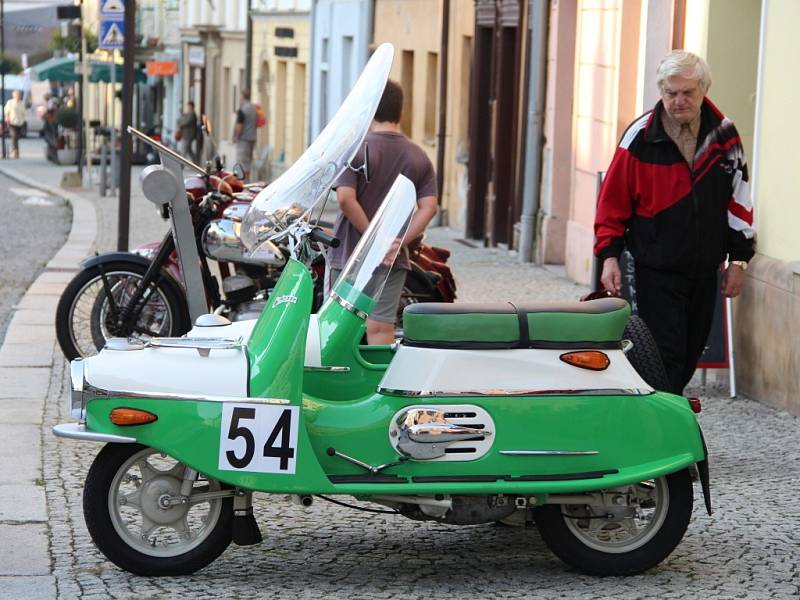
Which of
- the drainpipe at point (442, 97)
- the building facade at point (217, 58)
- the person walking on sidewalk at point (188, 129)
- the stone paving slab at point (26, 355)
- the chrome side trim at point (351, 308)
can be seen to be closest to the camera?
the chrome side trim at point (351, 308)

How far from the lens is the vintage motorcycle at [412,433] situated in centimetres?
532

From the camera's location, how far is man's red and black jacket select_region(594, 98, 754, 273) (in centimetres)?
672

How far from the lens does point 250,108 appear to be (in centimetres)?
3616

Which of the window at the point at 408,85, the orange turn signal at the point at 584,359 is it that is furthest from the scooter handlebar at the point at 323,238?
the window at the point at 408,85

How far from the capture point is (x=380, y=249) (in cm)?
560

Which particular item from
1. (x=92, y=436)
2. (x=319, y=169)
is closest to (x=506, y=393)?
(x=319, y=169)

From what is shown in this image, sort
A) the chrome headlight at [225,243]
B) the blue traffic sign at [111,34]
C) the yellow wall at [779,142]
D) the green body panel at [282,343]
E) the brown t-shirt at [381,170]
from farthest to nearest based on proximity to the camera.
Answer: the blue traffic sign at [111,34]
the chrome headlight at [225,243]
the yellow wall at [779,142]
the brown t-shirt at [381,170]
the green body panel at [282,343]

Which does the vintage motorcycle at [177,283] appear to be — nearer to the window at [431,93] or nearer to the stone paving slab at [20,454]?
the stone paving slab at [20,454]

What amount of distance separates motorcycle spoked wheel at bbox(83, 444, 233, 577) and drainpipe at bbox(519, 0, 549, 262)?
12466mm

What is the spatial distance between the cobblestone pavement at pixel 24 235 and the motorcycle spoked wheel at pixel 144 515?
654cm

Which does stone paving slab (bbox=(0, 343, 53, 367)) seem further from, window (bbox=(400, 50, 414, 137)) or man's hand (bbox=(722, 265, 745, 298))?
window (bbox=(400, 50, 414, 137))

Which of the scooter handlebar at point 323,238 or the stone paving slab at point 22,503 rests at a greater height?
the scooter handlebar at point 323,238

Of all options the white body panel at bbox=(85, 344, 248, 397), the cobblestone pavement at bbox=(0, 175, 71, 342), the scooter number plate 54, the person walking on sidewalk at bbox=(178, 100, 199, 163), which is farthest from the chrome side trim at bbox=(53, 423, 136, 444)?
the person walking on sidewalk at bbox=(178, 100, 199, 163)

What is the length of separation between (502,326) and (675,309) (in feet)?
5.22
